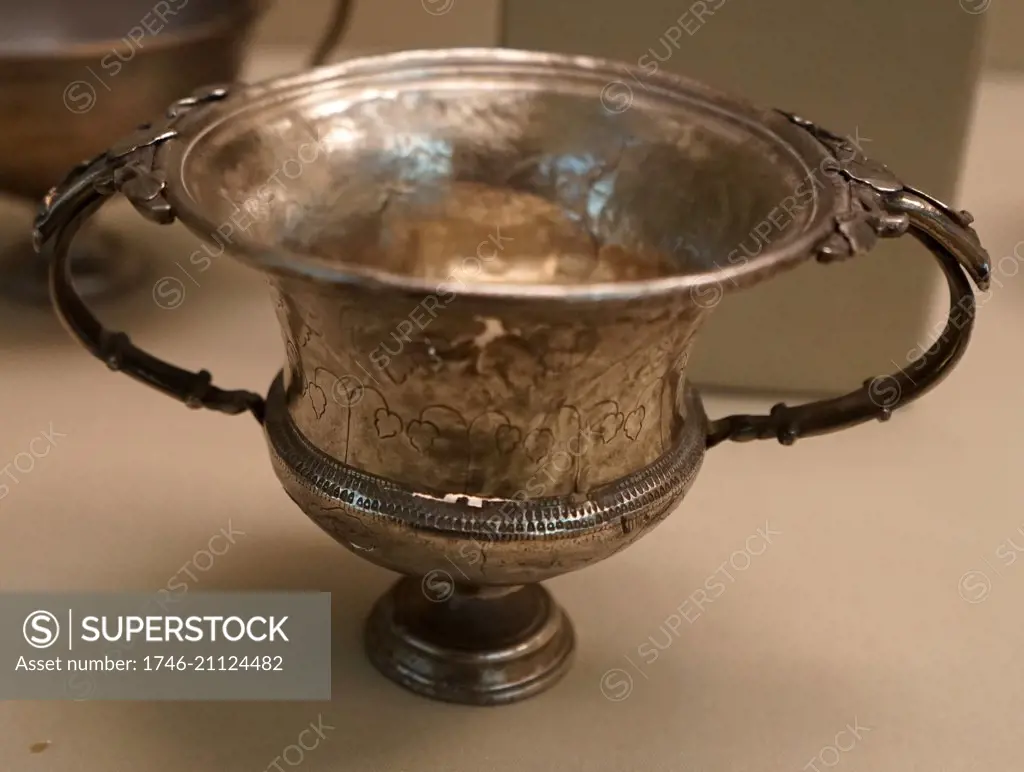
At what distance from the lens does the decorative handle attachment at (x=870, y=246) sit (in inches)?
32.0

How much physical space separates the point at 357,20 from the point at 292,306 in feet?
5.00

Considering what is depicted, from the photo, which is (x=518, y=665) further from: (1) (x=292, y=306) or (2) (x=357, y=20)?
(2) (x=357, y=20)

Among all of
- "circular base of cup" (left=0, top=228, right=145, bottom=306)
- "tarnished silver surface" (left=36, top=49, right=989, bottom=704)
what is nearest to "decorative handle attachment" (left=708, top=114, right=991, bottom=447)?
"tarnished silver surface" (left=36, top=49, right=989, bottom=704)

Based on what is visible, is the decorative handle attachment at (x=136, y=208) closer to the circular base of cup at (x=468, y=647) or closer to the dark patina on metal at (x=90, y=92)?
the circular base of cup at (x=468, y=647)

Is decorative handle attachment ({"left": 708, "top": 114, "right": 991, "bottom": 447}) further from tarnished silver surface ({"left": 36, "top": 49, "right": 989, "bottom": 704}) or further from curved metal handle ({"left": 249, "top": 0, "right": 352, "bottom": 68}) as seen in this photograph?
curved metal handle ({"left": 249, "top": 0, "right": 352, "bottom": 68})

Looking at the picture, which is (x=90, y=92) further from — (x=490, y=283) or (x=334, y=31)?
(x=490, y=283)

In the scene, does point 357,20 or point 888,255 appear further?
point 357,20

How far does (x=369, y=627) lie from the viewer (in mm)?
1091

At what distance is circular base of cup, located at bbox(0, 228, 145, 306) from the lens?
5.29 feet

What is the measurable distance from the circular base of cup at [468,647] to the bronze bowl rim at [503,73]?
0.34 meters

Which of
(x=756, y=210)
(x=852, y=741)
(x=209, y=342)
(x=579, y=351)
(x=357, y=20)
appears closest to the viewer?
(x=579, y=351)

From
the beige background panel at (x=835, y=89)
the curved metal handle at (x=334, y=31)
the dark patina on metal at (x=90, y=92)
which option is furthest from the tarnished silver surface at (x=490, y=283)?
the curved metal handle at (x=334, y=31)

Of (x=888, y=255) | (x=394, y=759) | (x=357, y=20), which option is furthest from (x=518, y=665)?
(x=357, y=20)

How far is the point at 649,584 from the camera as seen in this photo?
120 centimetres
